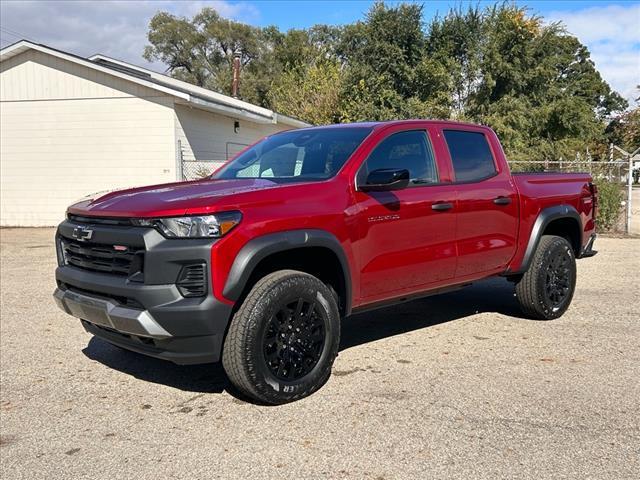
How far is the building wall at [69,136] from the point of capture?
16.2 metres

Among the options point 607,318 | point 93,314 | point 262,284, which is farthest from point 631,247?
point 93,314

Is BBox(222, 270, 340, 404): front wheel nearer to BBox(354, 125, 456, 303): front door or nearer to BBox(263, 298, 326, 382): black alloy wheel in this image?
BBox(263, 298, 326, 382): black alloy wheel

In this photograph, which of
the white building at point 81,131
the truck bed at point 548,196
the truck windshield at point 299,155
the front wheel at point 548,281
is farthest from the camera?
the white building at point 81,131

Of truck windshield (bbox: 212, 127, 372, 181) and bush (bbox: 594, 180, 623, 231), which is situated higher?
truck windshield (bbox: 212, 127, 372, 181)

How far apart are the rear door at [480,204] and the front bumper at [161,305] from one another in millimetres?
2399

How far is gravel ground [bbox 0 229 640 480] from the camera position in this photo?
3.25 metres

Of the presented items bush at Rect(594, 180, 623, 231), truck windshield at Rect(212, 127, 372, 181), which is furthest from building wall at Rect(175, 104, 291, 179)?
truck windshield at Rect(212, 127, 372, 181)

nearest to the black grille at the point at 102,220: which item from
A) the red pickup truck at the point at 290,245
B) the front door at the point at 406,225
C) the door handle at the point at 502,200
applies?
the red pickup truck at the point at 290,245

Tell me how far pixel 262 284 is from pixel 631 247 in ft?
33.7

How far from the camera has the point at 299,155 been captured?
195 inches

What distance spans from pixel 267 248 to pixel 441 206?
1768 mm

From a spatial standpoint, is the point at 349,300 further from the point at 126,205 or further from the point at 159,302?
the point at 126,205

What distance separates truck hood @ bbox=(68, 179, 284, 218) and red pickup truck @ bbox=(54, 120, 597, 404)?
0.01 m

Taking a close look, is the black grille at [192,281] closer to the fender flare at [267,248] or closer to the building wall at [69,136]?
the fender flare at [267,248]
